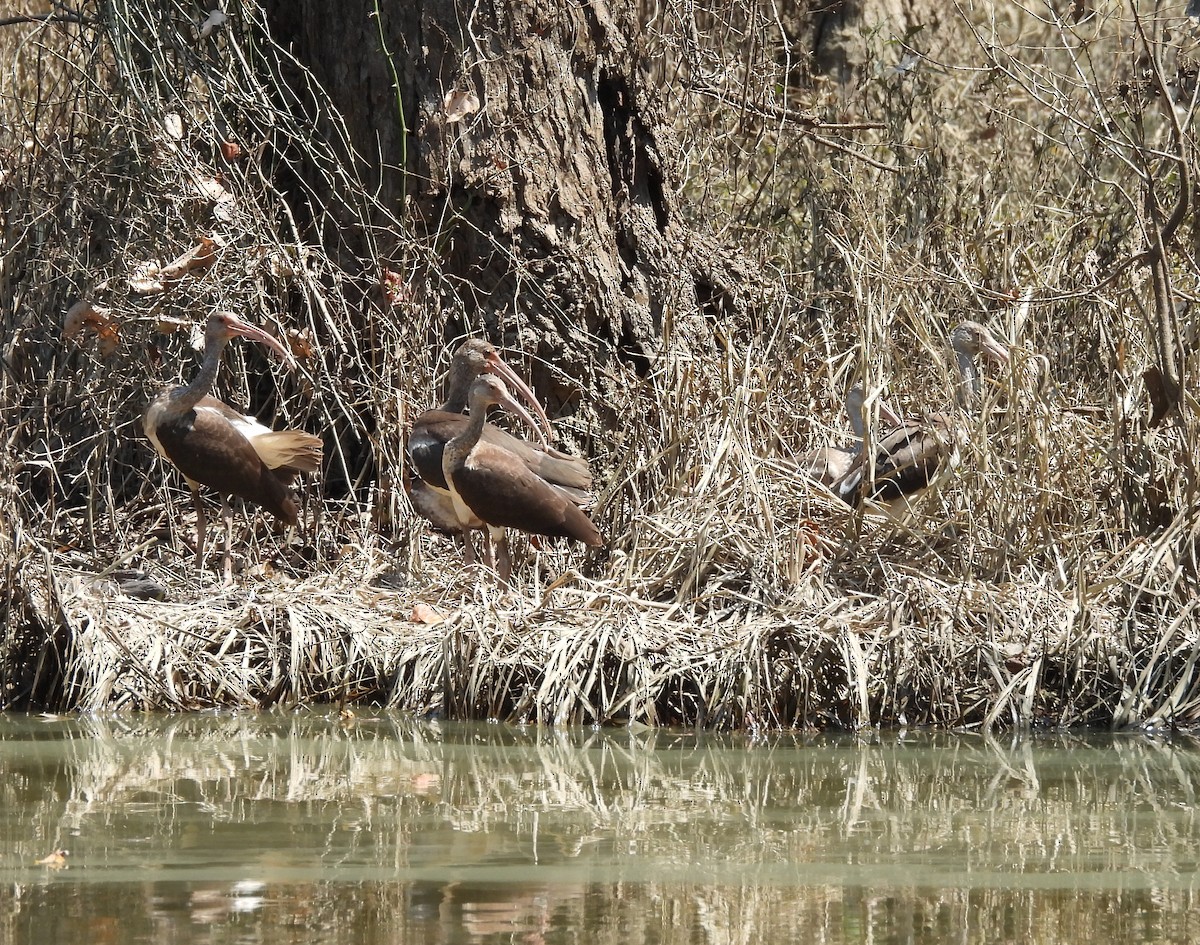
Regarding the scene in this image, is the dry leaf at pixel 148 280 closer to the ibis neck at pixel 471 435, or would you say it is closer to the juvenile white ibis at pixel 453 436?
the juvenile white ibis at pixel 453 436

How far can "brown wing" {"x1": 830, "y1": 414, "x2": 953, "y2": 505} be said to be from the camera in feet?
26.7

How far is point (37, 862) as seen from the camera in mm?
4992

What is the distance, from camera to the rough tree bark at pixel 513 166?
9211 millimetres

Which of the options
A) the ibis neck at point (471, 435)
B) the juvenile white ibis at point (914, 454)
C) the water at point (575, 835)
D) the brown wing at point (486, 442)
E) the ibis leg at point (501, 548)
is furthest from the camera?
the ibis leg at point (501, 548)

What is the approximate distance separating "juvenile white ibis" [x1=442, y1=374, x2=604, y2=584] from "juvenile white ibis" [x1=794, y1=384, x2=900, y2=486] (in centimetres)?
110

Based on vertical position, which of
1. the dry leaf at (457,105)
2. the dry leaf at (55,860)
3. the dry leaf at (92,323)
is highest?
the dry leaf at (457,105)

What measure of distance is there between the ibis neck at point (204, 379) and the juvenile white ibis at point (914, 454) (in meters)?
3.20

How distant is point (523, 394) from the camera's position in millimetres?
9055

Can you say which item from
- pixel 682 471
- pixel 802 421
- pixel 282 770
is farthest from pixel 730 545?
pixel 282 770

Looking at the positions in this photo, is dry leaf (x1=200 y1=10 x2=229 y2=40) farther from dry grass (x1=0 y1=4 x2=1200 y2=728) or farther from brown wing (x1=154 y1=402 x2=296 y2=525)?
brown wing (x1=154 y1=402 x2=296 y2=525)

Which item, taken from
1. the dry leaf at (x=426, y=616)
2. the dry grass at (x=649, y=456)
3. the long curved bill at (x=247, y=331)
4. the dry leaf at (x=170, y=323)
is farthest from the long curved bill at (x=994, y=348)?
the dry leaf at (x=170, y=323)

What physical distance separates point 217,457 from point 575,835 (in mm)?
3896

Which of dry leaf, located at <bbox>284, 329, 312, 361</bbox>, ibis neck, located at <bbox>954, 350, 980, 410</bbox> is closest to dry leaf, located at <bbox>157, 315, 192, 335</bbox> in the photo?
dry leaf, located at <bbox>284, 329, 312, 361</bbox>

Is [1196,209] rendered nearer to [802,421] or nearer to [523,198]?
[802,421]
